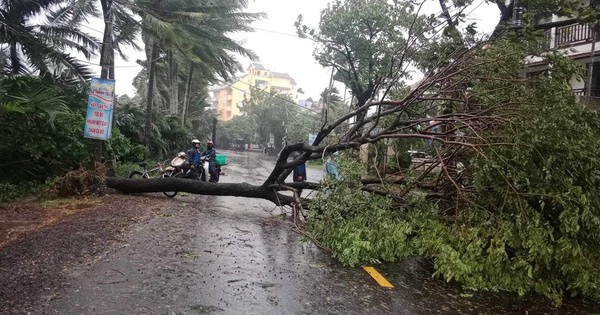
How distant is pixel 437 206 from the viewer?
7055 mm

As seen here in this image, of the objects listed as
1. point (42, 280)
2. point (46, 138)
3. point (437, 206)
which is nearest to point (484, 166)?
point (437, 206)

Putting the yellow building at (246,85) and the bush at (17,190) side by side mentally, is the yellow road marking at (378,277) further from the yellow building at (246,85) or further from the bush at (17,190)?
the yellow building at (246,85)

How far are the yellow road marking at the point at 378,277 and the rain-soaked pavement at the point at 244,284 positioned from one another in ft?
0.28

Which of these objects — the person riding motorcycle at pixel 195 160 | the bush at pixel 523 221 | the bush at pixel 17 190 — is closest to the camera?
the bush at pixel 523 221

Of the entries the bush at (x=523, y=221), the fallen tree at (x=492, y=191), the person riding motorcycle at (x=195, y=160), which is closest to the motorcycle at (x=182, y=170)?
the person riding motorcycle at (x=195, y=160)

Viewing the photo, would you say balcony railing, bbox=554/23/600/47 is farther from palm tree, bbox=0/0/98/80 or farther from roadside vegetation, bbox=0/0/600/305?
palm tree, bbox=0/0/98/80

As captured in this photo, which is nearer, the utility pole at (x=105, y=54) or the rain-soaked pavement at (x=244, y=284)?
the rain-soaked pavement at (x=244, y=284)

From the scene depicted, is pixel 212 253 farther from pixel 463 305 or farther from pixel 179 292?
pixel 463 305

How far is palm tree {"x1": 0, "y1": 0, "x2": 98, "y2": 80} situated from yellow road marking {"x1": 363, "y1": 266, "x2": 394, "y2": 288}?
9666mm

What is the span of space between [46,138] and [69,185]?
143 cm

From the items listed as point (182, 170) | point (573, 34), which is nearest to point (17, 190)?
point (182, 170)

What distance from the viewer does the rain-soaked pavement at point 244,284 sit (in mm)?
4109

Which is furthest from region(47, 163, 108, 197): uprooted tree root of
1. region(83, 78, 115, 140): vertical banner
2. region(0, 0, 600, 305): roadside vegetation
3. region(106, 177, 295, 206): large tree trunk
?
region(83, 78, 115, 140): vertical banner

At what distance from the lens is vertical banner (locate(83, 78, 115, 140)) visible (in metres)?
10.3
